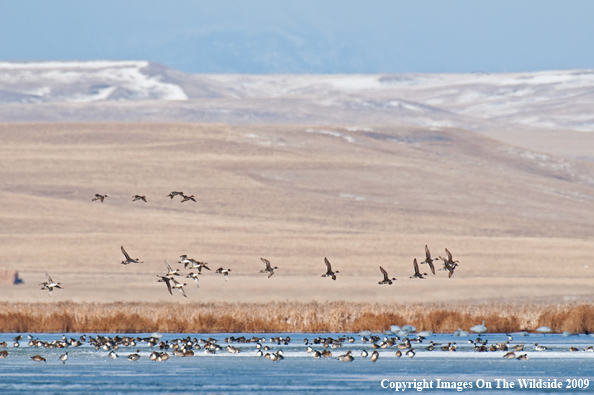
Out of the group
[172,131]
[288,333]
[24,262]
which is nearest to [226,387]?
[288,333]

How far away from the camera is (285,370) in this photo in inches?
1046

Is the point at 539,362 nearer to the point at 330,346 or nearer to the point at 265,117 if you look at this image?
the point at 330,346

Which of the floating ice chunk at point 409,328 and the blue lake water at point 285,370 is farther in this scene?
the floating ice chunk at point 409,328

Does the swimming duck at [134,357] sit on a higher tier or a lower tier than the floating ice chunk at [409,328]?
lower

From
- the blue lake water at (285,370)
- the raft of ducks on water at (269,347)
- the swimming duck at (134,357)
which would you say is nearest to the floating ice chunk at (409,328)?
the raft of ducks on water at (269,347)

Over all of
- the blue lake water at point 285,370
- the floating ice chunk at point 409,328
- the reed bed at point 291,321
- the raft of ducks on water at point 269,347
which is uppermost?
the reed bed at point 291,321

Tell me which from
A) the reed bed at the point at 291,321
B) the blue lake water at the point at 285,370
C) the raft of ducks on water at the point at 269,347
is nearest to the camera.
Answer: the blue lake water at the point at 285,370

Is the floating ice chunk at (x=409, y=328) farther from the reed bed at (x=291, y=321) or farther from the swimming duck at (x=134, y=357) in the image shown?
the swimming duck at (x=134, y=357)

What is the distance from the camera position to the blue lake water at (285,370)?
78.2 feet

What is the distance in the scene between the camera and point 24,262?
63.5m

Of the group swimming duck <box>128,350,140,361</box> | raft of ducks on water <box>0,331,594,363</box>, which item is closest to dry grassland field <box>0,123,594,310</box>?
raft of ducks on water <box>0,331,594,363</box>

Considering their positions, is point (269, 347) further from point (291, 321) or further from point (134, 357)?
point (291, 321)

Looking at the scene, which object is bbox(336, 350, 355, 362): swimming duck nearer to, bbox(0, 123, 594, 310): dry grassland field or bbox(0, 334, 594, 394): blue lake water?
bbox(0, 334, 594, 394): blue lake water

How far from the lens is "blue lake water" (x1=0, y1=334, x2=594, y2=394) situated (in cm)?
2383
